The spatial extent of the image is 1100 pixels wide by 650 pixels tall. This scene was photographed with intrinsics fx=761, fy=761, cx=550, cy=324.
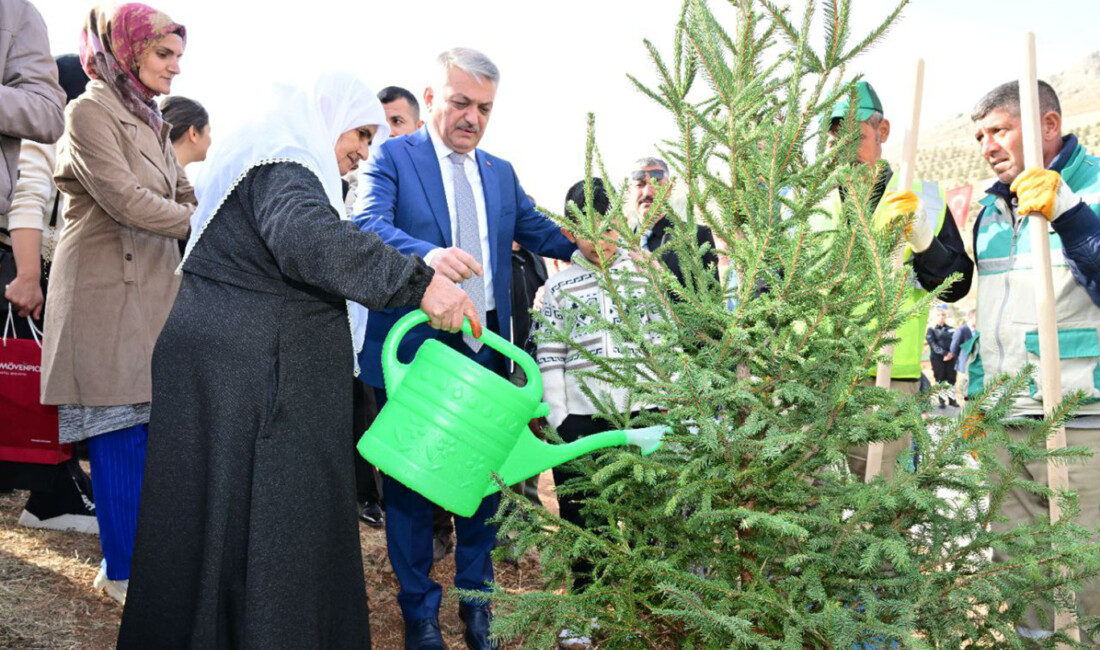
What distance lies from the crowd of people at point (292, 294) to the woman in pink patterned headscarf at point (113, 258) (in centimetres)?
1

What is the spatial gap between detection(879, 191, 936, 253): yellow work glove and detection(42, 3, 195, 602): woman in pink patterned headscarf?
8.96 ft

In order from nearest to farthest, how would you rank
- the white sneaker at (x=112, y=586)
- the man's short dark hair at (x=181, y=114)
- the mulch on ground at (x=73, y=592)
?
the mulch on ground at (x=73, y=592) < the white sneaker at (x=112, y=586) < the man's short dark hair at (x=181, y=114)

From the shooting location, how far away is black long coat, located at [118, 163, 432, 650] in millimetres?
2057

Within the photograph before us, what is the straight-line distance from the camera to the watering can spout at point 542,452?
1939 mm

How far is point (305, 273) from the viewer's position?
195cm

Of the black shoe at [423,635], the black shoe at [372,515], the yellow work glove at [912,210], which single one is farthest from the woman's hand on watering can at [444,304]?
the black shoe at [372,515]

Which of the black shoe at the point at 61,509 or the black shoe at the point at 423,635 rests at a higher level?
the black shoe at the point at 61,509

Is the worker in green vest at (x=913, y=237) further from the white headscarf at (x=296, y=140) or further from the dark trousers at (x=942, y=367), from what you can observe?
the dark trousers at (x=942, y=367)

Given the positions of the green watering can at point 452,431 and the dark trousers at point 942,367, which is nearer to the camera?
the green watering can at point 452,431

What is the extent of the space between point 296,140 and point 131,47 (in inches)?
58.5

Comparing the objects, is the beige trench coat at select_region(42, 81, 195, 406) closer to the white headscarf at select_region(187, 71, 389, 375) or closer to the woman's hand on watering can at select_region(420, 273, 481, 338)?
the white headscarf at select_region(187, 71, 389, 375)

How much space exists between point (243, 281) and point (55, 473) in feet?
9.34

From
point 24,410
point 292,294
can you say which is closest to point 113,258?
point 24,410

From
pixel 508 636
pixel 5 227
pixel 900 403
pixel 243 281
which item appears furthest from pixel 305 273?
pixel 5 227
